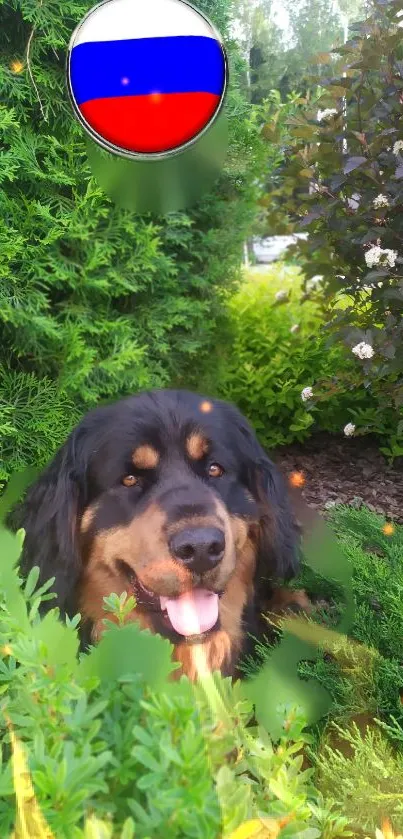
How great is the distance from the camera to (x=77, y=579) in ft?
6.52

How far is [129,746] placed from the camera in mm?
677

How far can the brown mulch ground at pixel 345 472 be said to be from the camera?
12.2ft

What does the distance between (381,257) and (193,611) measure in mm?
1844

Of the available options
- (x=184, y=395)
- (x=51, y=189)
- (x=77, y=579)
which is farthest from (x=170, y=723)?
(x=51, y=189)

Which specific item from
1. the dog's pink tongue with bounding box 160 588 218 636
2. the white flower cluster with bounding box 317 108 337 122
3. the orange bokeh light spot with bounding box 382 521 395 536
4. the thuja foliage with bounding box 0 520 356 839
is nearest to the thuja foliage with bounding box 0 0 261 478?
the white flower cluster with bounding box 317 108 337 122

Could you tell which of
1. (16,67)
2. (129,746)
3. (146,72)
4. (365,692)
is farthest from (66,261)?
(129,746)

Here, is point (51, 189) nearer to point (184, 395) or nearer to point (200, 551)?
point (184, 395)

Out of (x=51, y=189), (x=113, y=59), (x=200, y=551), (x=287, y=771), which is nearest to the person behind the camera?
(x=287, y=771)

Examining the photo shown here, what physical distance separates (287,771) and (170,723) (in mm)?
189

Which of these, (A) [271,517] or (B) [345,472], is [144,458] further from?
(B) [345,472]

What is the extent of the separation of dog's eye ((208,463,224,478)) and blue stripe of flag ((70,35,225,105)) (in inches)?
42.4

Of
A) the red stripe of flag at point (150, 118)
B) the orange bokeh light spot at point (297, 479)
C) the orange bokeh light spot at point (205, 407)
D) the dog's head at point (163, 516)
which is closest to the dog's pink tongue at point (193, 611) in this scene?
the dog's head at point (163, 516)

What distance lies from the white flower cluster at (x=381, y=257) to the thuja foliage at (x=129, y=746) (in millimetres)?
2437

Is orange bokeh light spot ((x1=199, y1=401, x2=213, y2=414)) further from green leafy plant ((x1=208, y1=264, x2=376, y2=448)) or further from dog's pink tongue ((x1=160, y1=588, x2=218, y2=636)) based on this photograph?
green leafy plant ((x1=208, y1=264, x2=376, y2=448))
